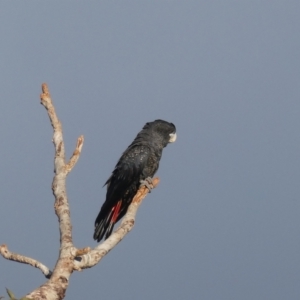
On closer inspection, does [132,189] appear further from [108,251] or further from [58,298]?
[58,298]

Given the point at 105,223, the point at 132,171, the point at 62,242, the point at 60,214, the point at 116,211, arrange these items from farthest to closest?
1. the point at 132,171
2. the point at 116,211
3. the point at 105,223
4. the point at 60,214
5. the point at 62,242

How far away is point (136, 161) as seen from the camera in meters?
9.80

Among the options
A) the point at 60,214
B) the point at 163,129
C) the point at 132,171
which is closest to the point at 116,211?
the point at 132,171

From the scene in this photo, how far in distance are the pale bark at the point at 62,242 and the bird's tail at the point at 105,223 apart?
2.10m

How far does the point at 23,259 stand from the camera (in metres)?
5.14

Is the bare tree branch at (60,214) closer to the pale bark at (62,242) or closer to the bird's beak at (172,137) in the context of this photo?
the pale bark at (62,242)

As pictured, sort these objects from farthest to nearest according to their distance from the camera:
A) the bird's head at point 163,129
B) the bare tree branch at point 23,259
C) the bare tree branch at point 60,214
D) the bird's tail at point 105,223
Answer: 1. the bird's head at point 163,129
2. the bird's tail at point 105,223
3. the bare tree branch at point 23,259
4. the bare tree branch at point 60,214

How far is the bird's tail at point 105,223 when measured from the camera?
853 centimetres

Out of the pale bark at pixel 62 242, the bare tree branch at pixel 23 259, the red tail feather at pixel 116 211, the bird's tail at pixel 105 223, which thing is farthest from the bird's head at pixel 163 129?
the bare tree branch at pixel 23 259

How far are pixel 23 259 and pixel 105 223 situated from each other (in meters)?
3.58

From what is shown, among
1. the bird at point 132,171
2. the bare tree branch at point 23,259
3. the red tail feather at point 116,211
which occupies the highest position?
the bird at point 132,171

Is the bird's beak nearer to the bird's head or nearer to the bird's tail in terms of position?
the bird's head

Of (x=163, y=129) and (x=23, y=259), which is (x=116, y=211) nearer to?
(x=163, y=129)

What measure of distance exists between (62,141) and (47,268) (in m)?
1.53
